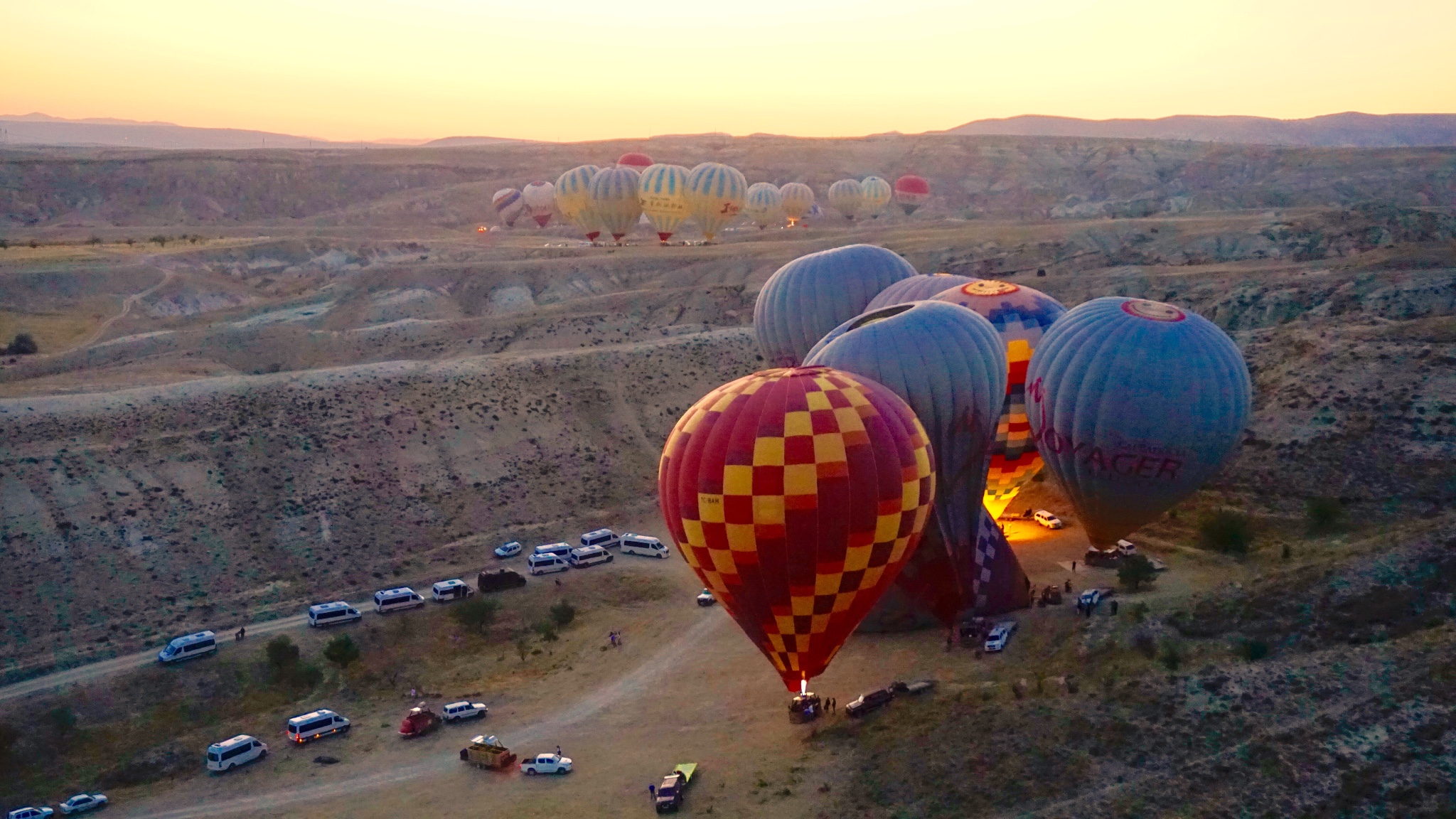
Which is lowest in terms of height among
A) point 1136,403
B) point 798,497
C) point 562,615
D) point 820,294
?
point 562,615

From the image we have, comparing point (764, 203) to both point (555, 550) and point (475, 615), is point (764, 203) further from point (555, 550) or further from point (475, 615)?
point (475, 615)

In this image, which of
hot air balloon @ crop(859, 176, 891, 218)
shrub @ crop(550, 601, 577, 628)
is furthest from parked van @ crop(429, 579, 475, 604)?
hot air balloon @ crop(859, 176, 891, 218)

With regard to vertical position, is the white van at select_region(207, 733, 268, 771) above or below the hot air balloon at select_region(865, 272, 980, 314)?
below

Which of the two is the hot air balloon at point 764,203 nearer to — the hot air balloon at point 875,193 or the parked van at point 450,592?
the hot air balloon at point 875,193

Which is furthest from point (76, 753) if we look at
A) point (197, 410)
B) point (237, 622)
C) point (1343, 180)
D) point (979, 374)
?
point (1343, 180)

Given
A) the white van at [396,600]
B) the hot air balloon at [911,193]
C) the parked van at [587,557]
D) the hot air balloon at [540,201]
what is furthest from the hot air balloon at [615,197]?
the white van at [396,600]

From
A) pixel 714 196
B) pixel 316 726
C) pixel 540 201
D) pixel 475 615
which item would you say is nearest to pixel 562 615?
pixel 475 615

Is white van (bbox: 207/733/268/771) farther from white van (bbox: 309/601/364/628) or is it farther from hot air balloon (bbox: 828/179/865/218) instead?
hot air balloon (bbox: 828/179/865/218)

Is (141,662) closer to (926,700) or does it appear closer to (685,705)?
(685,705)
